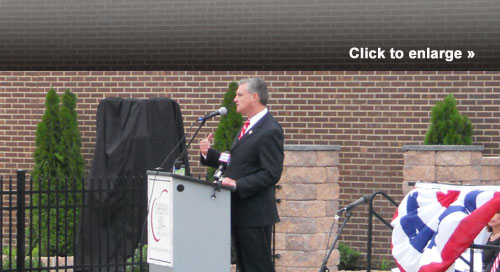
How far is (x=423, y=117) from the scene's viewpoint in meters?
12.3

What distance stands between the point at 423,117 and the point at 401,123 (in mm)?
284

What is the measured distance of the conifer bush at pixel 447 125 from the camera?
38.4 ft

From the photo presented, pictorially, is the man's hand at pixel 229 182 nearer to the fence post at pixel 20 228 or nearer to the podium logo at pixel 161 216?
the podium logo at pixel 161 216

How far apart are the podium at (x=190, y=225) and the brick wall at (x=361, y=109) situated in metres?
5.28

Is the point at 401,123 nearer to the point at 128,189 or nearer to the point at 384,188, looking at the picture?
the point at 384,188

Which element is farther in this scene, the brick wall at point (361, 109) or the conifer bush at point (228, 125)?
the conifer bush at point (228, 125)

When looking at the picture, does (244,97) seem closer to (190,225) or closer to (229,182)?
(229,182)

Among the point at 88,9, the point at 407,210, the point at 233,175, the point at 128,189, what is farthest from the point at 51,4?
the point at 407,210

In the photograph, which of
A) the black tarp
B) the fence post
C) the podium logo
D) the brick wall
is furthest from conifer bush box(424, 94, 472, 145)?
the podium logo

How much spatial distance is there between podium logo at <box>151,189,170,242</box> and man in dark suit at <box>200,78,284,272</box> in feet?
1.49

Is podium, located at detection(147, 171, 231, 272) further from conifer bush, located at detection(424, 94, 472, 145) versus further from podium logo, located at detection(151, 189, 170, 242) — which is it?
conifer bush, located at detection(424, 94, 472, 145)

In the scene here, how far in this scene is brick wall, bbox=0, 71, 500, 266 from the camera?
12156 mm

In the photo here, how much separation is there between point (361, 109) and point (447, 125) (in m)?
1.19

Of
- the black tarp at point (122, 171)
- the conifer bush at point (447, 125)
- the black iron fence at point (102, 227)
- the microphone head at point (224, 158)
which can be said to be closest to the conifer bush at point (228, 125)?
the black tarp at point (122, 171)
